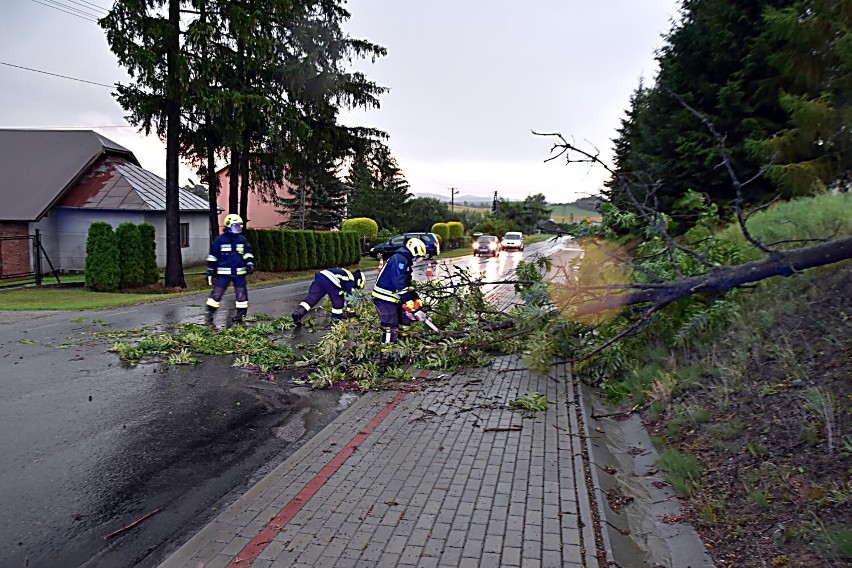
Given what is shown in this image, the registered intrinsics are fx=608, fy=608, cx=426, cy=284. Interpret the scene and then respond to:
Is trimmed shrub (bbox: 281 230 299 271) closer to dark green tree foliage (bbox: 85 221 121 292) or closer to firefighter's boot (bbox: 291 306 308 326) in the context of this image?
dark green tree foliage (bbox: 85 221 121 292)

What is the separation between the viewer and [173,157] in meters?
19.2

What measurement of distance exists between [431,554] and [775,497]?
89.7 inches

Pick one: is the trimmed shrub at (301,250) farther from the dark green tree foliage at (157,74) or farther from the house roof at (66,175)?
the dark green tree foliage at (157,74)

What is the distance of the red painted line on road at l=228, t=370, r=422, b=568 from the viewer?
3681mm

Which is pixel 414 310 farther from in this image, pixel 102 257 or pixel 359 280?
pixel 102 257

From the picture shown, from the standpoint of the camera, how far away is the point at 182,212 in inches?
1081

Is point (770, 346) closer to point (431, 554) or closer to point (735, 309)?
point (735, 309)

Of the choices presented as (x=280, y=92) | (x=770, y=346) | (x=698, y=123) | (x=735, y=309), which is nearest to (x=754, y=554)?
(x=770, y=346)

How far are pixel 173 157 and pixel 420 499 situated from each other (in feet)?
57.9

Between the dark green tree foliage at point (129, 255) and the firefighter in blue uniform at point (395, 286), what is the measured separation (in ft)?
42.1

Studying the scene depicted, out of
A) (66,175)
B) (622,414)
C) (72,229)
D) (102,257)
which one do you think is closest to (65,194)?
(66,175)

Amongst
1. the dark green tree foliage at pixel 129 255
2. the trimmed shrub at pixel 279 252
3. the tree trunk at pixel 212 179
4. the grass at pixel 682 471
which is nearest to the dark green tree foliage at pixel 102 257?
the dark green tree foliage at pixel 129 255

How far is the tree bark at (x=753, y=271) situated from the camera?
488 centimetres

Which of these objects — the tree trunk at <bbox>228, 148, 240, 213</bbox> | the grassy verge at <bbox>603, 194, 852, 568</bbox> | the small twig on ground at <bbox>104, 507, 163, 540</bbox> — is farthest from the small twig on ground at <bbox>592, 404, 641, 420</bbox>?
the tree trunk at <bbox>228, 148, 240, 213</bbox>
